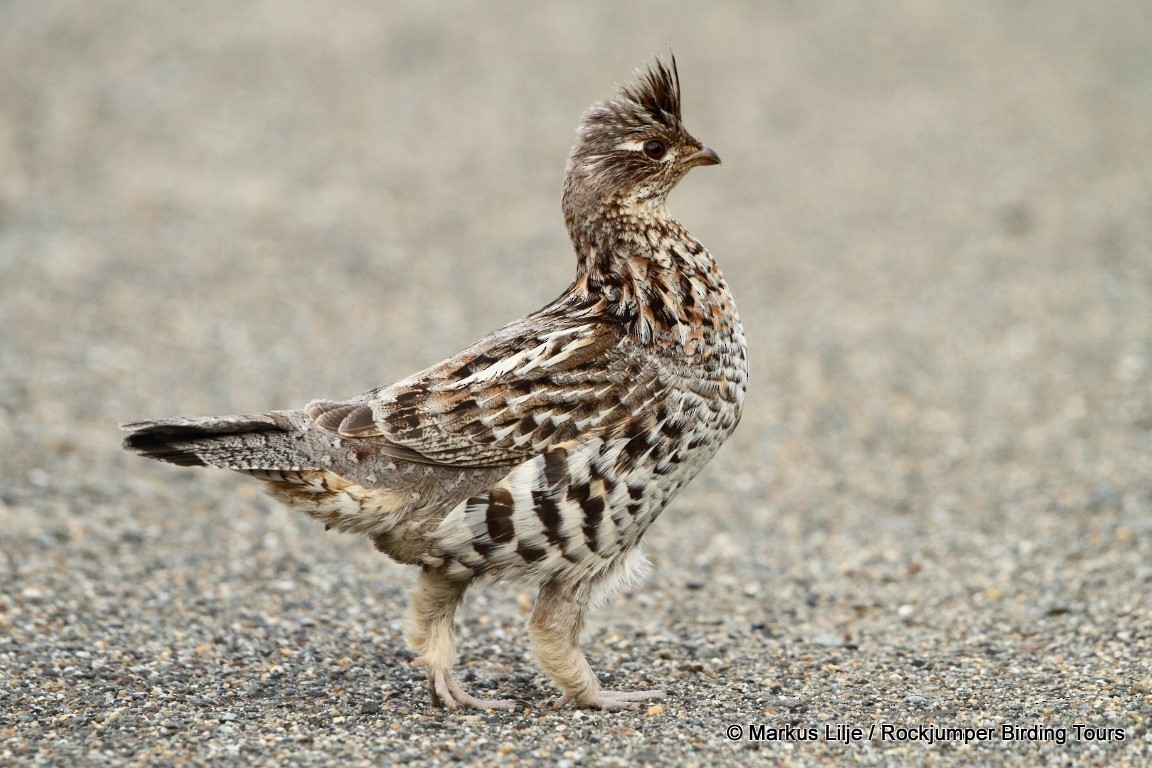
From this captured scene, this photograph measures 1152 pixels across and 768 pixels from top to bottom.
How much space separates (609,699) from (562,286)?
8.52 metres

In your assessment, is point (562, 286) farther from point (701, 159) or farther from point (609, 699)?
point (609, 699)

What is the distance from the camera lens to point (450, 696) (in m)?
6.12

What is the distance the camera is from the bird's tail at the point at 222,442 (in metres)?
5.48

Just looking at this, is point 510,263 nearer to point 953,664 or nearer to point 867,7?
point 953,664

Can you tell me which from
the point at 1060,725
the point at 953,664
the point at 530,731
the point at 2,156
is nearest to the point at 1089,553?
the point at 953,664

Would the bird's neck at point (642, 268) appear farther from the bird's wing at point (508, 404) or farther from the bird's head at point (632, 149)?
the bird's wing at point (508, 404)

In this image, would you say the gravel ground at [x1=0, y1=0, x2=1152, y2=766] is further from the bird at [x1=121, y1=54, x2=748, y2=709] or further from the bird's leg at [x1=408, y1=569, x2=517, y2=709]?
the bird at [x1=121, y1=54, x2=748, y2=709]

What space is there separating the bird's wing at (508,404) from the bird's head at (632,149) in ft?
2.58

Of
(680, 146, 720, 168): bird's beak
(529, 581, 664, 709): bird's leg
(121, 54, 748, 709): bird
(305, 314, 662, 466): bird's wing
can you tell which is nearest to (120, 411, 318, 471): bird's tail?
(121, 54, 748, 709): bird

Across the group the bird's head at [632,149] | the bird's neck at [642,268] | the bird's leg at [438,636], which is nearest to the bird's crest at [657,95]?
the bird's head at [632,149]

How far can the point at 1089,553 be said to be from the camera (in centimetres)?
847

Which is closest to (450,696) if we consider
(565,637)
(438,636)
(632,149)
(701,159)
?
(438,636)

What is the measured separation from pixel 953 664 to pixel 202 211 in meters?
11.2

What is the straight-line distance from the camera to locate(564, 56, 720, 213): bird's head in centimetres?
619
